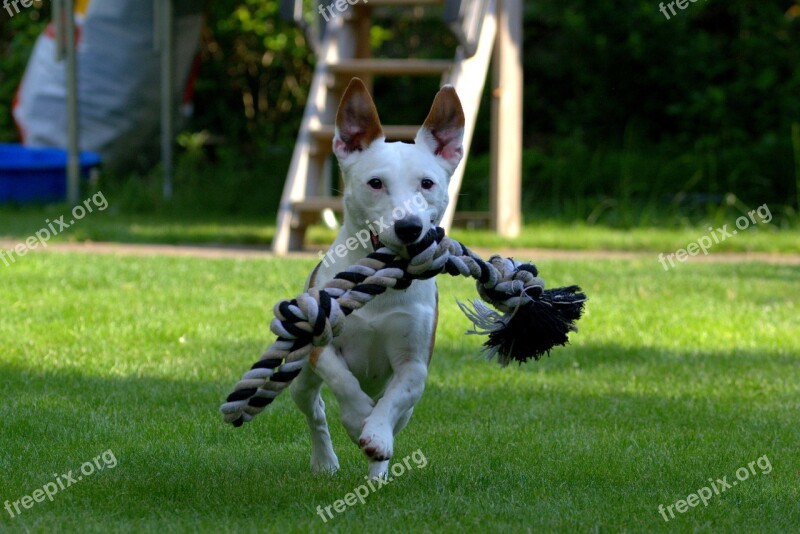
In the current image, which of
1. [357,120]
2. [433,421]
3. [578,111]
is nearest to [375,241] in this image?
[357,120]

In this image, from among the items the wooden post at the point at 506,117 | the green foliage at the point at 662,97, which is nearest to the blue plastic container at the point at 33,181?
the green foliage at the point at 662,97

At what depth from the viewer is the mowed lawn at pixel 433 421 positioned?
3.36 m

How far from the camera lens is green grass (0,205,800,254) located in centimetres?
988

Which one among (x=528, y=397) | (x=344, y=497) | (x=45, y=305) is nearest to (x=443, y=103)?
(x=344, y=497)

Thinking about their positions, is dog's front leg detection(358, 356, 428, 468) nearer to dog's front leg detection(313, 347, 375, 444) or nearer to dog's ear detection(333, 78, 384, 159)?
dog's front leg detection(313, 347, 375, 444)

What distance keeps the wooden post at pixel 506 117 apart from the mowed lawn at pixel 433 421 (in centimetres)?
276

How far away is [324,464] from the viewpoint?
3818 mm

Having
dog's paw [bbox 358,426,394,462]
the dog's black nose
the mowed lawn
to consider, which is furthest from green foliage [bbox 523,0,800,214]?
dog's paw [bbox 358,426,394,462]

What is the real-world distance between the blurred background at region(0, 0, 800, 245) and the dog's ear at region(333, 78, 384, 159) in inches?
313

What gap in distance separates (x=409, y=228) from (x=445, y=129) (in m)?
0.47

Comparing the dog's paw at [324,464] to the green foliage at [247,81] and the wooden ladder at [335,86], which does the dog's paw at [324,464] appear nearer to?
the wooden ladder at [335,86]

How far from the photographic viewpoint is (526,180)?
1359cm

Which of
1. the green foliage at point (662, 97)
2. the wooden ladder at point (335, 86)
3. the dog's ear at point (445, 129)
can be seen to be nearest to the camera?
the dog's ear at point (445, 129)

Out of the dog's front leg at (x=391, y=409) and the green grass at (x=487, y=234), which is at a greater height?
the dog's front leg at (x=391, y=409)
